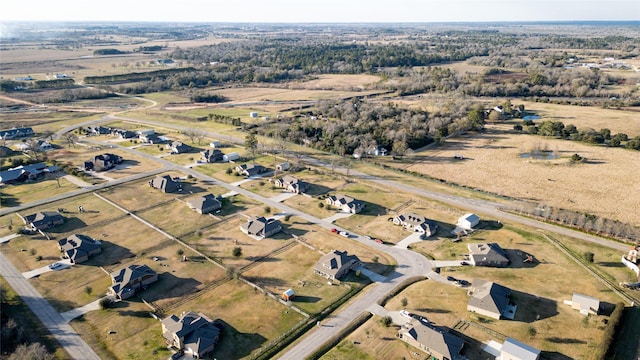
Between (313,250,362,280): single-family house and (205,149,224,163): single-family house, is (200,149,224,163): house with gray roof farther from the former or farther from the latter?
(313,250,362,280): single-family house

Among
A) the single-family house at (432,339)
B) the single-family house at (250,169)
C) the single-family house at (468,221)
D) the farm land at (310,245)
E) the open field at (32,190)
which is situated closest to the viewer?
the single-family house at (432,339)

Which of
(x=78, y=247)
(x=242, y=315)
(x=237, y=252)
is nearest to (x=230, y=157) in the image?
(x=237, y=252)

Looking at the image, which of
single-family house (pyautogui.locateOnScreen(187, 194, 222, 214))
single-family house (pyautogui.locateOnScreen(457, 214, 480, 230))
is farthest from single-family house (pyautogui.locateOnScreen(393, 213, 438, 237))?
single-family house (pyautogui.locateOnScreen(187, 194, 222, 214))

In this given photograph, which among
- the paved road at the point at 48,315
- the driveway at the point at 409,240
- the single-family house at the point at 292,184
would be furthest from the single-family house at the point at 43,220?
the driveway at the point at 409,240

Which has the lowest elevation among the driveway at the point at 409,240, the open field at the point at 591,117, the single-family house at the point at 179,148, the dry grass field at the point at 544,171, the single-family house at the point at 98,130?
the driveway at the point at 409,240

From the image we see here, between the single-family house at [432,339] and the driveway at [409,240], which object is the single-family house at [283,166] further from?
the single-family house at [432,339]

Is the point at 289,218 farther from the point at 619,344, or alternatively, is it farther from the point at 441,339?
the point at 619,344

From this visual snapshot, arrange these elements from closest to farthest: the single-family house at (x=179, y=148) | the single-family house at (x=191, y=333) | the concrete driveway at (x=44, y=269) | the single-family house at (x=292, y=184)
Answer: the single-family house at (x=191, y=333) < the concrete driveway at (x=44, y=269) < the single-family house at (x=292, y=184) < the single-family house at (x=179, y=148)
